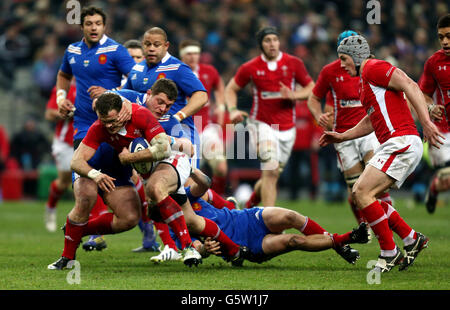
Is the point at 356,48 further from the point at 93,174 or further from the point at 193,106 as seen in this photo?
the point at 93,174

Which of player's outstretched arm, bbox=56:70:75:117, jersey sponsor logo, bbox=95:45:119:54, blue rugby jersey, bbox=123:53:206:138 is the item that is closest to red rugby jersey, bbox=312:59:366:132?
blue rugby jersey, bbox=123:53:206:138

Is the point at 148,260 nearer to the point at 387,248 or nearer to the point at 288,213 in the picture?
the point at 288,213

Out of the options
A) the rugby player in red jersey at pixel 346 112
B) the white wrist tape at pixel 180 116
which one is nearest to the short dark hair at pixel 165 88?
the white wrist tape at pixel 180 116

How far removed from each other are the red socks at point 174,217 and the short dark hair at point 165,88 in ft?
3.75

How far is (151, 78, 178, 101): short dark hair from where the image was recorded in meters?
8.24

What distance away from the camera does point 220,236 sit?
26.3 feet

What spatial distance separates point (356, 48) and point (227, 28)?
15.2m

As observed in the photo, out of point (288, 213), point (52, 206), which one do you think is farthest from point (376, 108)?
point (52, 206)

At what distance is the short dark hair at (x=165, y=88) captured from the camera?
8.24 metres

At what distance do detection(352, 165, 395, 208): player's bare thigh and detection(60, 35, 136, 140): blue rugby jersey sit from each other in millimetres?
3581

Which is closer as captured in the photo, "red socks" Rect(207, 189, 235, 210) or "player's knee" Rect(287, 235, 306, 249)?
"player's knee" Rect(287, 235, 306, 249)

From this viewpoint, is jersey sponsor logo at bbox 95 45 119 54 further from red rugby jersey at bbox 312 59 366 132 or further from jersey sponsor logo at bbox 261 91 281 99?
jersey sponsor logo at bbox 261 91 281 99

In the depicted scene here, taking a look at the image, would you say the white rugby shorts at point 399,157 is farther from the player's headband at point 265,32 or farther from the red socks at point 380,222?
the player's headband at point 265,32

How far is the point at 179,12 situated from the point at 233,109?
11.2 m
